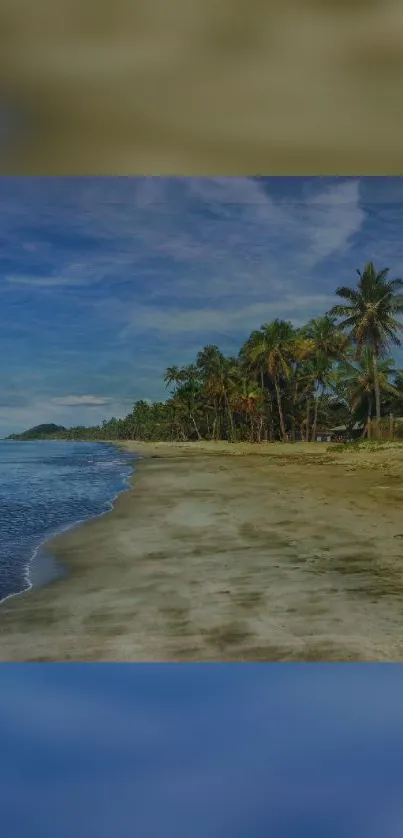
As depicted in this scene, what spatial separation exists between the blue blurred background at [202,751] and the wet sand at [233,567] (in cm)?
18

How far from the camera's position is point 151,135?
2.94m

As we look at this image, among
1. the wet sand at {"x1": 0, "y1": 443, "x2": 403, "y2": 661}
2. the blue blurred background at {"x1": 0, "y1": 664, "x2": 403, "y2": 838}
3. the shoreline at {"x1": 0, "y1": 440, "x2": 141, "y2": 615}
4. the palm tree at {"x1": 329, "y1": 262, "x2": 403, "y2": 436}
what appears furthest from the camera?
the palm tree at {"x1": 329, "y1": 262, "x2": 403, "y2": 436}

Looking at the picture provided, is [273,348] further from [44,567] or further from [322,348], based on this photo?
[44,567]

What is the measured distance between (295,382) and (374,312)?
2.01 feet

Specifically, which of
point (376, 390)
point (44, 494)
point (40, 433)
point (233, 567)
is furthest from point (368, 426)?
point (44, 494)

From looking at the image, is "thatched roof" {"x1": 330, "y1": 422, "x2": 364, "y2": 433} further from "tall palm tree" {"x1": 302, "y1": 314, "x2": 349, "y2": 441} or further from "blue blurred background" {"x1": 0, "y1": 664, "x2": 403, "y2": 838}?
"blue blurred background" {"x1": 0, "y1": 664, "x2": 403, "y2": 838}

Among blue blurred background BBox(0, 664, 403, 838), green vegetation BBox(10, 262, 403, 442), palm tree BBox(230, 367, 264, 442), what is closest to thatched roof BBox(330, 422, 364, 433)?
green vegetation BBox(10, 262, 403, 442)

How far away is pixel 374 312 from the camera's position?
13.1 feet

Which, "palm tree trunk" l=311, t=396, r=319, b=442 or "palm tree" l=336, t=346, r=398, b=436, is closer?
"palm tree" l=336, t=346, r=398, b=436

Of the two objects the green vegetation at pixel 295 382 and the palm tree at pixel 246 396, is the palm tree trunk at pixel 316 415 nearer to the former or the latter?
the green vegetation at pixel 295 382

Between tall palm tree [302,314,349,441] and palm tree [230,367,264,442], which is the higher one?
tall palm tree [302,314,349,441]

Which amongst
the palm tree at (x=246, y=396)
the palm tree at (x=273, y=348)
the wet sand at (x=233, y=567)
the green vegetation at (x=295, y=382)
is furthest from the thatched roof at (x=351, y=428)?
the palm tree at (x=246, y=396)

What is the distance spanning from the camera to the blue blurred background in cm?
172

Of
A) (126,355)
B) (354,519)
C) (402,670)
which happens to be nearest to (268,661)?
(402,670)
